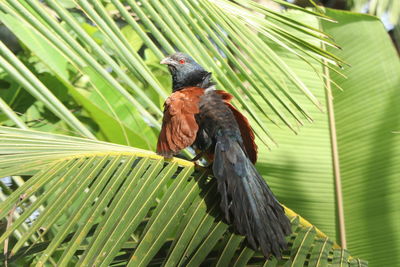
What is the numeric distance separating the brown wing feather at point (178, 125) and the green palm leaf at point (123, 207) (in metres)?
0.24

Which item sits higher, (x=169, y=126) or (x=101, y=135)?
(x=169, y=126)

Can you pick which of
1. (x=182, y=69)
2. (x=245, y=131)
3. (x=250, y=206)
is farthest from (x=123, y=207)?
(x=182, y=69)

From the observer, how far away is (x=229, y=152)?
1.96m

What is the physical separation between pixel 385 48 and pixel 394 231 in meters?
1.08

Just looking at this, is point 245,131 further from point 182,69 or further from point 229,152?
point 182,69

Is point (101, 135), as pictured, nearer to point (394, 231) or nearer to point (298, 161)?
point (298, 161)

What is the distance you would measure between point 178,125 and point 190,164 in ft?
0.95

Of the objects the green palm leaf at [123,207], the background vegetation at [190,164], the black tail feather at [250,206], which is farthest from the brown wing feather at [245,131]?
the green palm leaf at [123,207]

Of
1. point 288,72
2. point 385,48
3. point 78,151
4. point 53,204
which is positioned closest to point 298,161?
point 385,48

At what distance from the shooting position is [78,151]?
1.58 m

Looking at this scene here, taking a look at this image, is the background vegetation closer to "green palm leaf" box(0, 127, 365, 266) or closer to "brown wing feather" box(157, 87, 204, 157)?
"green palm leaf" box(0, 127, 365, 266)

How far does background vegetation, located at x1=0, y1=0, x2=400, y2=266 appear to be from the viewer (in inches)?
54.0

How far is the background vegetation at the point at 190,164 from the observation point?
1372 millimetres

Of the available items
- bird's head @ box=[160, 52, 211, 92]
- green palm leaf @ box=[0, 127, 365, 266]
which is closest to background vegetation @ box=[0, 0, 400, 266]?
green palm leaf @ box=[0, 127, 365, 266]
